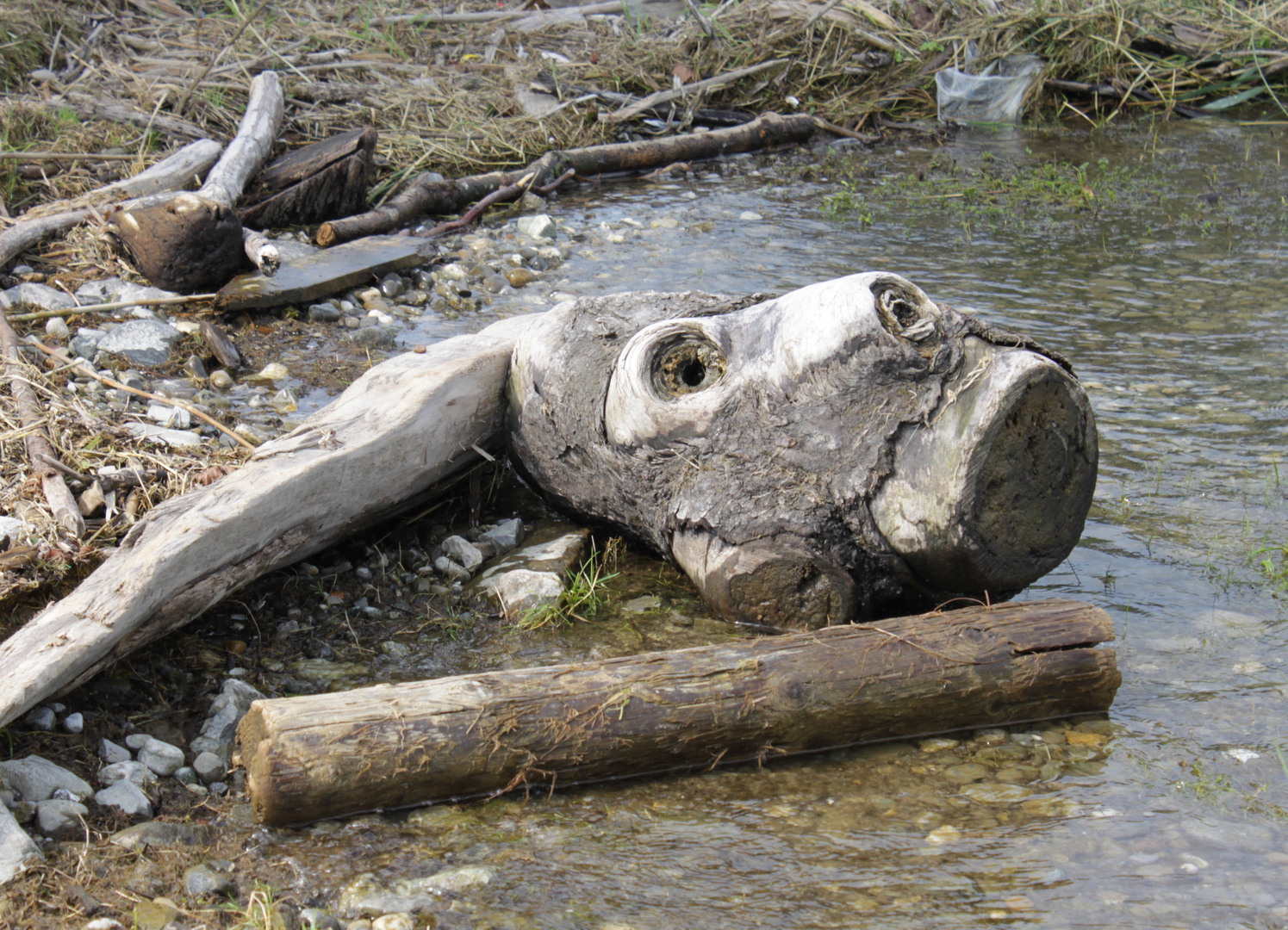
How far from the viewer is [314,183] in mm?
6672

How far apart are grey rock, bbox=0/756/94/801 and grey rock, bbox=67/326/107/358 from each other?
2.61 meters

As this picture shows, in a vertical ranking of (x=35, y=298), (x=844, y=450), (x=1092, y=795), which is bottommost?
(x=1092, y=795)

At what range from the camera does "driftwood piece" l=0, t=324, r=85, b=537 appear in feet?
10.3

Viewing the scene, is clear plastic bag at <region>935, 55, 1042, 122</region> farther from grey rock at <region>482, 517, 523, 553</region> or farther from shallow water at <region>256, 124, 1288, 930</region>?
grey rock at <region>482, 517, 523, 553</region>

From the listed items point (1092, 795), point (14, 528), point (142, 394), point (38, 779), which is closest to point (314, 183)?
point (142, 394)

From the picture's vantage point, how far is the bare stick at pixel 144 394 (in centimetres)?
387

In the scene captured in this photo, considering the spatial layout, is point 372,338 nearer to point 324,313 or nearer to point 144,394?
point 324,313

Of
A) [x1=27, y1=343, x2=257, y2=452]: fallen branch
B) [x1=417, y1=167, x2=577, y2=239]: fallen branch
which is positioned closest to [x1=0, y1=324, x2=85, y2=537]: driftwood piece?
[x1=27, y1=343, x2=257, y2=452]: fallen branch

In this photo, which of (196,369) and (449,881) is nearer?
(449,881)

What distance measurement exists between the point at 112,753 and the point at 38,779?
0.63 feet

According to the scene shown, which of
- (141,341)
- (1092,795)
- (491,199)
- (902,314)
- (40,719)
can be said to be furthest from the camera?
(491,199)

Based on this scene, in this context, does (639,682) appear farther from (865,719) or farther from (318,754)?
(318,754)

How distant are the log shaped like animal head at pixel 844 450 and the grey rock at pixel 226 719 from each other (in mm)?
1282

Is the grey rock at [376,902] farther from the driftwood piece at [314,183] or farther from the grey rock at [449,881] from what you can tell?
the driftwood piece at [314,183]
